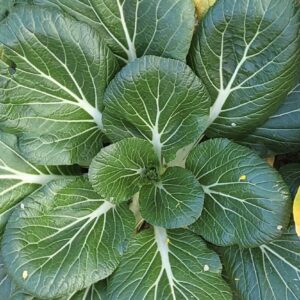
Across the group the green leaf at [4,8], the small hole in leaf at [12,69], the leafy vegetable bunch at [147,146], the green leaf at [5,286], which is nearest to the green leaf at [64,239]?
the leafy vegetable bunch at [147,146]

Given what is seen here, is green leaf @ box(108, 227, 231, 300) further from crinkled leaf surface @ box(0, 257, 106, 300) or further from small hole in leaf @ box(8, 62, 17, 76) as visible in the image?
small hole in leaf @ box(8, 62, 17, 76)

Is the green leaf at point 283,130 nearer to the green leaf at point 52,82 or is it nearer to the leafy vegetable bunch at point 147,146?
the leafy vegetable bunch at point 147,146

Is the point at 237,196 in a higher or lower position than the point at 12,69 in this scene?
lower

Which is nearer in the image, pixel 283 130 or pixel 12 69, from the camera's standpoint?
pixel 12 69

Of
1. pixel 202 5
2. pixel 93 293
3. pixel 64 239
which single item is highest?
pixel 202 5

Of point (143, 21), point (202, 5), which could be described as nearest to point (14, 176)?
point (143, 21)

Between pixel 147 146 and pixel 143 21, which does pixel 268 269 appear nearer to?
pixel 147 146

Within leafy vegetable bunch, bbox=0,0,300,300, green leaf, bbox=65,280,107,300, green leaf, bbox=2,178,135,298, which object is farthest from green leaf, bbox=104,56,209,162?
green leaf, bbox=65,280,107,300
